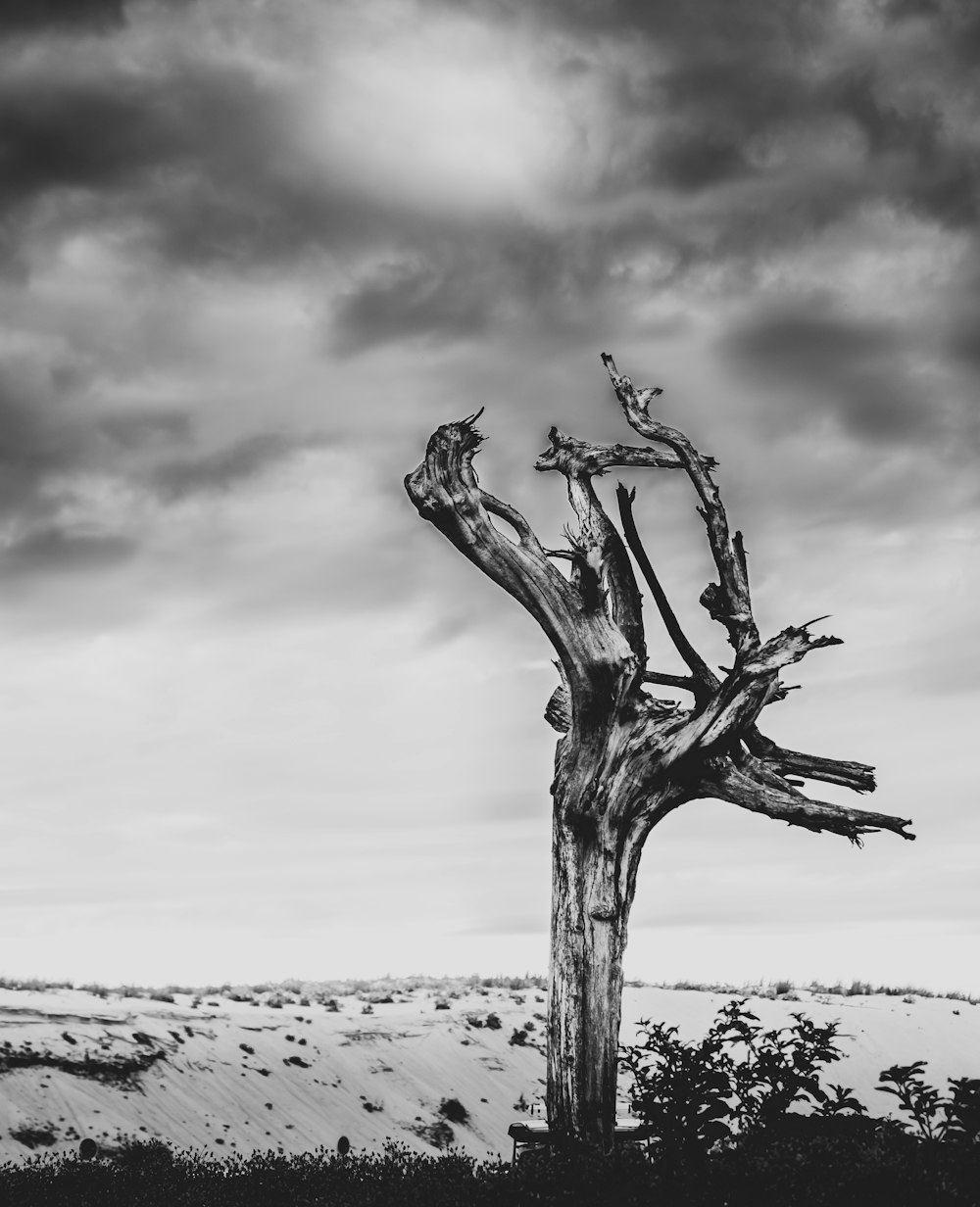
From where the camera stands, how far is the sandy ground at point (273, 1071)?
12.6m

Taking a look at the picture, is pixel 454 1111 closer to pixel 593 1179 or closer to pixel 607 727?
pixel 607 727

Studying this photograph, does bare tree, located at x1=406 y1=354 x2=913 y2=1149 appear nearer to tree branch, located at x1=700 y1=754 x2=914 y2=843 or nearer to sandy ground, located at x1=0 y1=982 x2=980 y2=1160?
tree branch, located at x1=700 y1=754 x2=914 y2=843

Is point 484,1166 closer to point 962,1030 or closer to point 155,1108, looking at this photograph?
point 155,1108

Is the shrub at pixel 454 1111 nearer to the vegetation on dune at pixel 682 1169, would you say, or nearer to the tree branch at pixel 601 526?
the vegetation on dune at pixel 682 1169

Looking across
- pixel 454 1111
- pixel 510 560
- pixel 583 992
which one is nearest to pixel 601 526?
pixel 510 560

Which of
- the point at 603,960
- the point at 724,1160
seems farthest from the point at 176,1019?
the point at 724,1160

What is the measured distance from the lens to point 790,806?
448 inches

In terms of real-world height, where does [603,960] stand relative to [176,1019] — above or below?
above

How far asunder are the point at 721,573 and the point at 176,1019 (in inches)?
394

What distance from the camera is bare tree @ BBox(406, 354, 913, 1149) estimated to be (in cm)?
1055

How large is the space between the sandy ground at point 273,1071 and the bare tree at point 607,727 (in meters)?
3.67

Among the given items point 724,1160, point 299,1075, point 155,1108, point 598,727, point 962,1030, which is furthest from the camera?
point 962,1030

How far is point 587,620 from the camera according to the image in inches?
452

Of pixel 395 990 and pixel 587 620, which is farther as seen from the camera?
pixel 395 990
